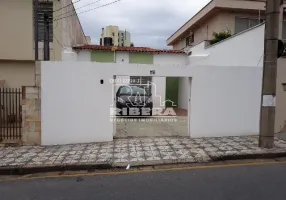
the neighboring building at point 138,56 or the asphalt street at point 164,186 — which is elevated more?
the neighboring building at point 138,56

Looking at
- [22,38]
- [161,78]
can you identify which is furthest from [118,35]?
A: [22,38]

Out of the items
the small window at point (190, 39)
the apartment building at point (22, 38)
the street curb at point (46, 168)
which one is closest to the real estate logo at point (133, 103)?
the apartment building at point (22, 38)

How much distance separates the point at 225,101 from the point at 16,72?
8962mm

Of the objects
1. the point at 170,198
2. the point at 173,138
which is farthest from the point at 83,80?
the point at 170,198

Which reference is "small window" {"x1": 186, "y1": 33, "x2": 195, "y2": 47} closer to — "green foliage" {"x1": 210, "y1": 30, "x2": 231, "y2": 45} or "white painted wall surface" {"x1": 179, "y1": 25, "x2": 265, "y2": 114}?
"green foliage" {"x1": 210, "y1": 30, "x2": 231, "y2": 45}

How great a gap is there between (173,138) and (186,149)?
1301mm

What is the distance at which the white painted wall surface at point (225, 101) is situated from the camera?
27.4 feet

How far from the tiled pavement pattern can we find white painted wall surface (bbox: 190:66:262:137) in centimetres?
56

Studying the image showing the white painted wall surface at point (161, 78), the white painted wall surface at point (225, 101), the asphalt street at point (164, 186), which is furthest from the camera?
the white painted wall surface at point (161, 78)

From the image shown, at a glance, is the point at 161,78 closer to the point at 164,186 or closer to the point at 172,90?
the point at 172,90

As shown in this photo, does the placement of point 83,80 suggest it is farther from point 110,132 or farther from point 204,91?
point 204,91

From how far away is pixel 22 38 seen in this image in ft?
37.2

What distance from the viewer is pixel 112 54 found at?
1497 cm

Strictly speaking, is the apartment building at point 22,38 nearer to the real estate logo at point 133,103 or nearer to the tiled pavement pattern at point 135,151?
the real estate logo at point 133,103
